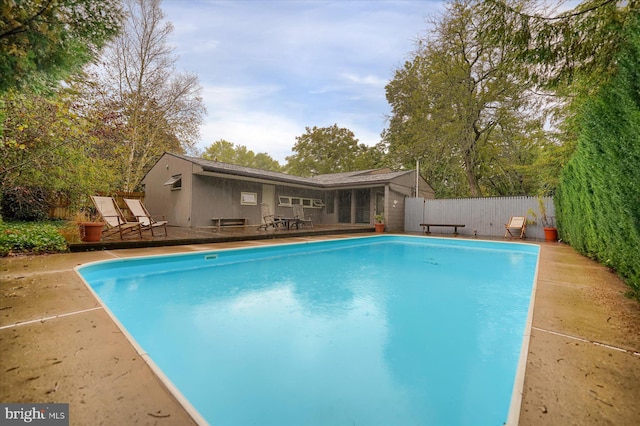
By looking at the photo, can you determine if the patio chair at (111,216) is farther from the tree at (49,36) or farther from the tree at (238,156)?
the tree at (238,156)

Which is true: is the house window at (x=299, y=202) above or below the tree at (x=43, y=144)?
below

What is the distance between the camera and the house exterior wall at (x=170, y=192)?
1128 centimetres

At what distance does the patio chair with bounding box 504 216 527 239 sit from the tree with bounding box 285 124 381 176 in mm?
19856

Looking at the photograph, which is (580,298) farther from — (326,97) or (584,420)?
(326,97)

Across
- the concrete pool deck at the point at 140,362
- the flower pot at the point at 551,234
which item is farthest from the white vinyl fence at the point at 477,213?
the concrete pool deck at the point at 140,362

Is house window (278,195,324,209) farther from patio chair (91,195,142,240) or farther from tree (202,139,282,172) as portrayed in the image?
tree (202,139,282,172)

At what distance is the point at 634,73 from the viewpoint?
104 inches

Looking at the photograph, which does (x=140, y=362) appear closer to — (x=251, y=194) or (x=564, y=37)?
(x=564, y=37)

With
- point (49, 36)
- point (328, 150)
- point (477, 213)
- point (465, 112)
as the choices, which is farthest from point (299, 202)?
point (328, 150)

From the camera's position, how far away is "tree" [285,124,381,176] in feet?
104

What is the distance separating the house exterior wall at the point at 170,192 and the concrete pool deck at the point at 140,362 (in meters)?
8.38

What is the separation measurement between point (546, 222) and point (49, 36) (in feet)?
47.5

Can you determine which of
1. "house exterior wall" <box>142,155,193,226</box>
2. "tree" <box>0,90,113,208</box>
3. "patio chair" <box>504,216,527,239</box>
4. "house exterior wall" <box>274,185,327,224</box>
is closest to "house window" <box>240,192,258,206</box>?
"house exterior wall" <box>274,185,327,224</box>

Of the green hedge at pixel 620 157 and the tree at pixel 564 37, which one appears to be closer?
the green hedge at pixel 620 157
